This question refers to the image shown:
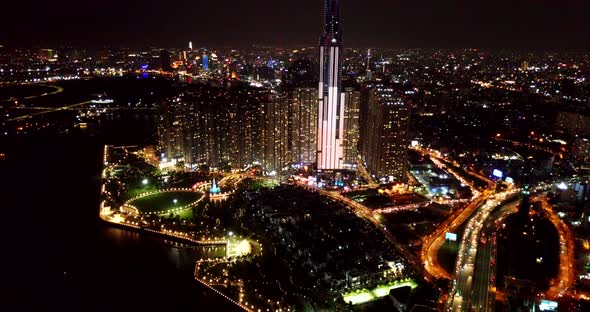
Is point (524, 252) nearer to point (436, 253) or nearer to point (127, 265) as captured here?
point (436, 253)

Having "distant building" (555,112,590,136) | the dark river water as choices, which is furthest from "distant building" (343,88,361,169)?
"distant building" (555,112,590,136)

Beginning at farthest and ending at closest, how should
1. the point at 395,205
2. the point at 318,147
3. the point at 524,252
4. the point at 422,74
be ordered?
the point at 422,74 → the point at 318,147 → the point at 395,205 → the point at 524,252

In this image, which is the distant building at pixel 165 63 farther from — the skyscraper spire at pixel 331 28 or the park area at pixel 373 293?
the park area at pixel 373 293

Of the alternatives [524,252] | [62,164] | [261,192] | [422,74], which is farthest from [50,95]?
[524,252]

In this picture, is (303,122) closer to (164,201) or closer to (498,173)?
(164,201)

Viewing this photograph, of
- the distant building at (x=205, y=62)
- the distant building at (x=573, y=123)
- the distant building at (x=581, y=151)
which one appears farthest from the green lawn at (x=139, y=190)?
the distant building at (x=205, y=62)

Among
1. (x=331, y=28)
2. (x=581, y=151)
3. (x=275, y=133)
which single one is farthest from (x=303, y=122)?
(x=581, y=151)

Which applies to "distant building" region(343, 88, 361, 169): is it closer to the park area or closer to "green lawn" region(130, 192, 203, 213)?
"green lawn" region(130, 192, 203, 213)
